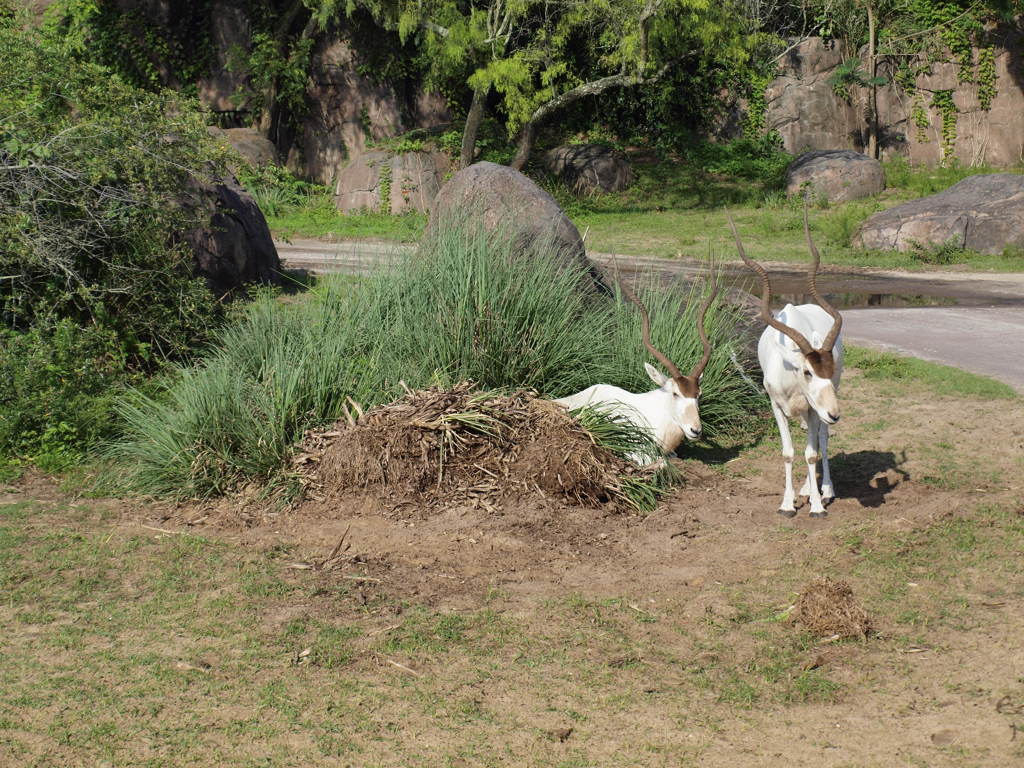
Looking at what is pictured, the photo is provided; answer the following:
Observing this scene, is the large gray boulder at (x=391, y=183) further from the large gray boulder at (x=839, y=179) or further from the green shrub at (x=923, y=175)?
the green shrub at (x=923, y=175)

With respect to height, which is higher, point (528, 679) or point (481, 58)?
point (481, 58)

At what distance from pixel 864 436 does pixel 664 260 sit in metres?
11.3

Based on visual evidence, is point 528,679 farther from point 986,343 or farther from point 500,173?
point 986,343

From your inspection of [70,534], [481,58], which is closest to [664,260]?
[481,58]

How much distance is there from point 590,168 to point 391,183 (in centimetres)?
491

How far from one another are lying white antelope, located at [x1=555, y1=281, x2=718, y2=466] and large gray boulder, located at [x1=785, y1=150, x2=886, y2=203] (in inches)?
681

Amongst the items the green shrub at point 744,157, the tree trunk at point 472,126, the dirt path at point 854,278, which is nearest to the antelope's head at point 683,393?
the dirt path at point 854,278

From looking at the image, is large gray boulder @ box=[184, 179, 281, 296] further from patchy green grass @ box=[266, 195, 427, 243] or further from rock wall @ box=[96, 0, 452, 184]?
rock wall @ box=[96, 0, 452, 184]

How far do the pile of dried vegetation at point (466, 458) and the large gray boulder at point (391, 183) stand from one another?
698 inches

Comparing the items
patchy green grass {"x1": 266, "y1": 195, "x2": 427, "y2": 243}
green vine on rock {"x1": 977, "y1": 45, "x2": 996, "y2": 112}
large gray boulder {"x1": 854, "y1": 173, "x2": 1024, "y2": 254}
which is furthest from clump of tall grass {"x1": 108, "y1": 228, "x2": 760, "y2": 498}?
green vine on rock {"x1": 977, "y1": 45, "x2": 996, "y2": 112}

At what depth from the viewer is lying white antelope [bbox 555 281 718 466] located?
7941mm

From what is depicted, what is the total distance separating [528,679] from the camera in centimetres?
500

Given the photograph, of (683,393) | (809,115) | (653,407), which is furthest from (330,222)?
(683,393)

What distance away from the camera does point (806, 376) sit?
707 cm
